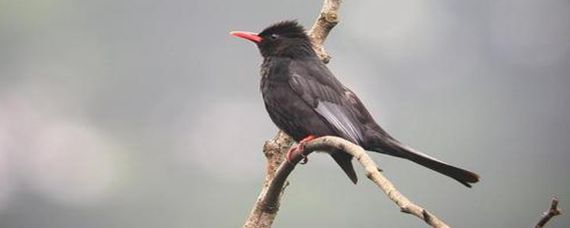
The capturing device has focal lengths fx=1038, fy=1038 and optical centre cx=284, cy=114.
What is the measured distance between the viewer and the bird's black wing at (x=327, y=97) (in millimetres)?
5242

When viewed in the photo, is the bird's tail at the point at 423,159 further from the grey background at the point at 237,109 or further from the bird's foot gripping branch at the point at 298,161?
the grey background at the point at 237,109

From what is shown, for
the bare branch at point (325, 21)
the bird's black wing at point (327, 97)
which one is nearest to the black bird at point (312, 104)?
the bird's black wing at point (327, 97)

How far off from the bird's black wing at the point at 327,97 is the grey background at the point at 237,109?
1690cm

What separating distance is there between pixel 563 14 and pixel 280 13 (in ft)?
43.9

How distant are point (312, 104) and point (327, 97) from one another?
10 centimetres

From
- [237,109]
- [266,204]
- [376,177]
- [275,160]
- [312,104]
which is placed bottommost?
[376,177]

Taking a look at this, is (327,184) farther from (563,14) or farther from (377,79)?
(377,79)

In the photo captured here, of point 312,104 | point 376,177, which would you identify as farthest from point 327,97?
point 376,177

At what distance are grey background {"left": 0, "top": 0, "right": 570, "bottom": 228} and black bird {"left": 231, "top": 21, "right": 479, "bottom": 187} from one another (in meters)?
16.8

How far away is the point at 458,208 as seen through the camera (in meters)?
22.7

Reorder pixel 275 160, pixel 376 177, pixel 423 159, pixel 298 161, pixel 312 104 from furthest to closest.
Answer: pixel 312 104, pixel 275 160, pixel 423 159, pixel 298 161, pixel 376 177

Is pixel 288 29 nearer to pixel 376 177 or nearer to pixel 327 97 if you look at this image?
pixel 327 97

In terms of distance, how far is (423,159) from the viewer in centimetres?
457

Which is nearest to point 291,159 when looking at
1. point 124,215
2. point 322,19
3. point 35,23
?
point 322,19
